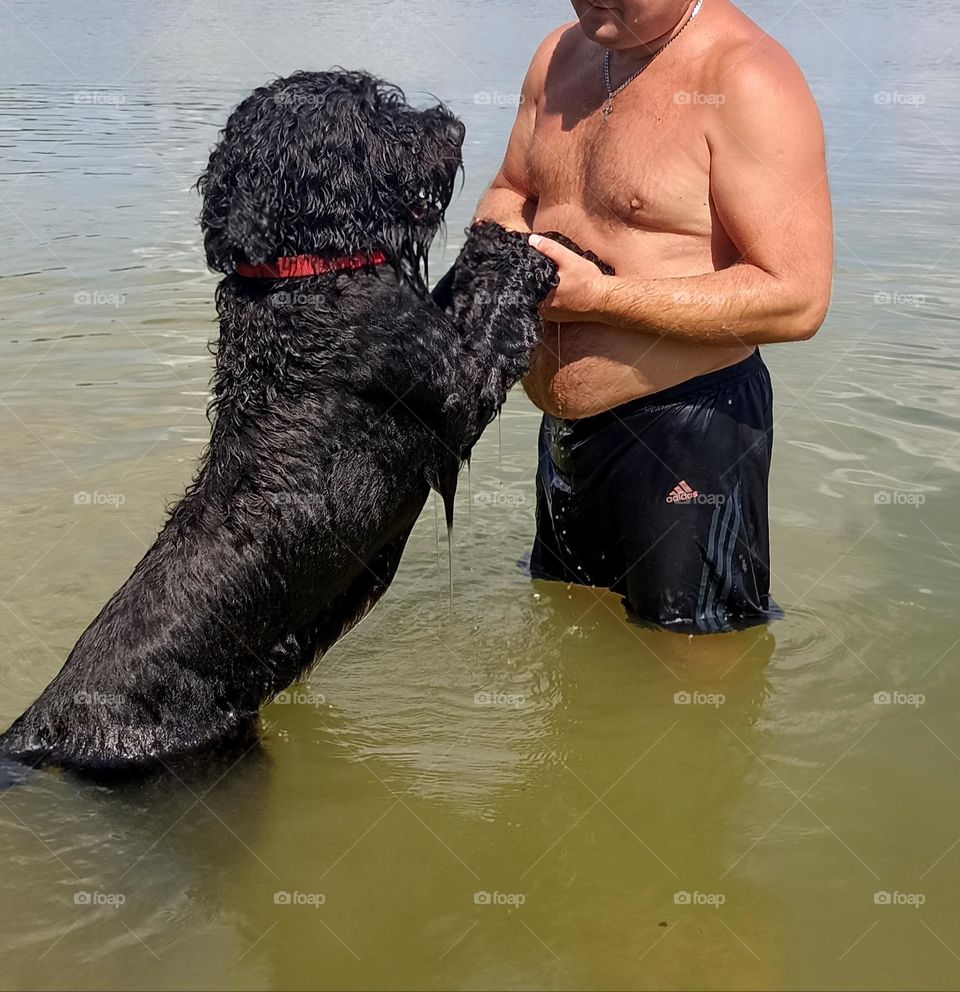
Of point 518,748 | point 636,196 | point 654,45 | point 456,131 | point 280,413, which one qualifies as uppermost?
point 654,45

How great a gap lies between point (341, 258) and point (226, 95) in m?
13.3

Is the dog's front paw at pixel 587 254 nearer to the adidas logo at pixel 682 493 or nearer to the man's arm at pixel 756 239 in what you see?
the man's arm at pixel 756 239

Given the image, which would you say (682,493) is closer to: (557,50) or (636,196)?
(636,196)

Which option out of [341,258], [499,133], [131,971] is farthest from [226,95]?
[131,971]

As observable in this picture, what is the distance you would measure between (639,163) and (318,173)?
1.15 meters

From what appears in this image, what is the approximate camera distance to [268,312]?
356cm

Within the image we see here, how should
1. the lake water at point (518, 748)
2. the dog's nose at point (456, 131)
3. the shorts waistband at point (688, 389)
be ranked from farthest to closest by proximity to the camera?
the shorts waistband at point (688, 389) < the dog's nose at point (456, 131) < the lake water at point (518, 748)

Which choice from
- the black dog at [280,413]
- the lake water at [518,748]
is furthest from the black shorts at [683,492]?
the black dog at [280,413]

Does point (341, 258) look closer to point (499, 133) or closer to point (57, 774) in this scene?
point (57, 774)

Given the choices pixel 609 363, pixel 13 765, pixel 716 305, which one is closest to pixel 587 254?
pixel 609 363

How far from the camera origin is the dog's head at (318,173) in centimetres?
349

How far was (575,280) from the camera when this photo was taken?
392cm

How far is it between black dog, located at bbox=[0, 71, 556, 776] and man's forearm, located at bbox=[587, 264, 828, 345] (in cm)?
59

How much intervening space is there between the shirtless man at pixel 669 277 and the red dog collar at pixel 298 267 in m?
0.70
